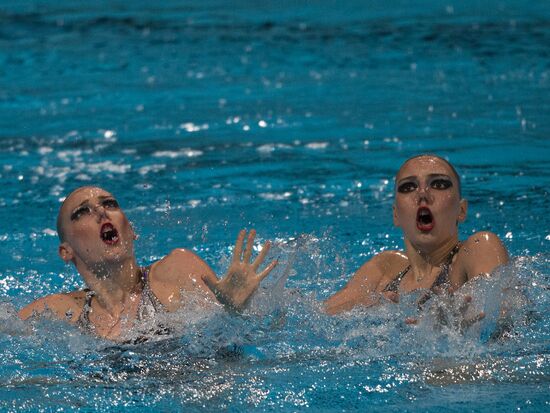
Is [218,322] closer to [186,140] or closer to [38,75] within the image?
[186,140]

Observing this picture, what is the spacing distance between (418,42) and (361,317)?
5.51 metres

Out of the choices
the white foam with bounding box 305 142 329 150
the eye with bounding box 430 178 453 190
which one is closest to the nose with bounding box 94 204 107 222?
the eye with bounding box 430 178 453 190

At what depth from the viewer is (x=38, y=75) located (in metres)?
8.73

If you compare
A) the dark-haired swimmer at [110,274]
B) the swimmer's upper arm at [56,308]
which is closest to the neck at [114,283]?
the dark-haired swimmer at [110,274]

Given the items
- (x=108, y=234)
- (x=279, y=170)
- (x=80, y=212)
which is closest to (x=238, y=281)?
(x=108, y=234)

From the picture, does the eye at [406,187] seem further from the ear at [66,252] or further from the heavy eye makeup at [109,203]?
the ear at [66,252]

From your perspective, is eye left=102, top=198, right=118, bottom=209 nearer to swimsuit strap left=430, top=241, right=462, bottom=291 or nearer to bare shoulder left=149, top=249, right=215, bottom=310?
bare shoulder left=149, top=249, right=215, bottom=310

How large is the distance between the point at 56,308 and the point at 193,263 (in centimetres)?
54

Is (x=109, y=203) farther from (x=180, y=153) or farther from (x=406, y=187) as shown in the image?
(x=180, y=153)

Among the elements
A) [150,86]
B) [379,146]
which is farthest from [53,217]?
[150,86]

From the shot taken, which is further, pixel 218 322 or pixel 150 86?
pixel 150 86

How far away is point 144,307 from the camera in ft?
12.7

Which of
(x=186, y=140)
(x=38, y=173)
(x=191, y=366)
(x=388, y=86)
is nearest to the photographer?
(x=191, y=366)

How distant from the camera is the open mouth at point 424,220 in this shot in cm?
374
